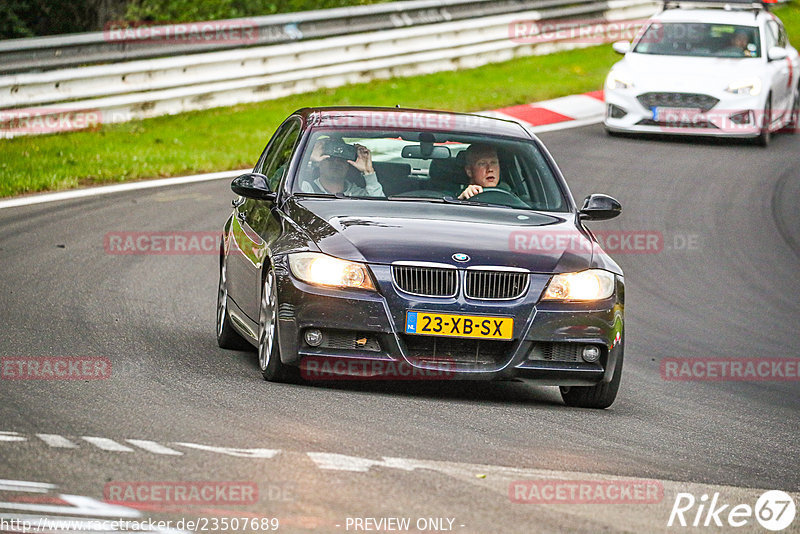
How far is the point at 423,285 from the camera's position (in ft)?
24.9

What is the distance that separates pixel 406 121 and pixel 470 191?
713 millimetres

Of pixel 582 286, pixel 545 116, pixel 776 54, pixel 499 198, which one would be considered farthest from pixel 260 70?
pixel 582 286

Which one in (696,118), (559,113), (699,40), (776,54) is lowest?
(559,113)

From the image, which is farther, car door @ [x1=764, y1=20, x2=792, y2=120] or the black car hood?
car door @ [x1=764, y1=20, x2=792, y2=120]

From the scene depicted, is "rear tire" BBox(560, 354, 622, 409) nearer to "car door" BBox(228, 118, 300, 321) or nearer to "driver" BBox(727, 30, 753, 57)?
"car door" BBox(228, 118, 300, 321)

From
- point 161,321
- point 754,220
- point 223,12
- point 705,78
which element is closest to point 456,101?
point 705,78

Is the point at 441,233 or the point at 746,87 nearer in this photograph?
the point at 441,233

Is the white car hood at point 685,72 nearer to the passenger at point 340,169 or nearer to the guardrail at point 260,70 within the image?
the guardrail at point 260,70

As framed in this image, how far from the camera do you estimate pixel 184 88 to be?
20609 millimetres

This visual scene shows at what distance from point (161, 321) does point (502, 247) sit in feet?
10.3

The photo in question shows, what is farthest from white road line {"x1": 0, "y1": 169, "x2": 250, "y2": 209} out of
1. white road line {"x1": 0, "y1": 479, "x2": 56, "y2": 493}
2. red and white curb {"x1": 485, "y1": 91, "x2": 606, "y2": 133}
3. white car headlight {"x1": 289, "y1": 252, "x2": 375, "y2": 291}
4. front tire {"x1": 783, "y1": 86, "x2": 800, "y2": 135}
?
white road line {"x1": 0, "y1": 479, "x2": 56, "y2": 493}

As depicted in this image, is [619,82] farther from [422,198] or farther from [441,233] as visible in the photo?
[441,233]

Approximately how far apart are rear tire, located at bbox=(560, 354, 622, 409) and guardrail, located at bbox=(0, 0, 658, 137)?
11.3m

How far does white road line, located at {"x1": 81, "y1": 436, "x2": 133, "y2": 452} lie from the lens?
19.6ft
